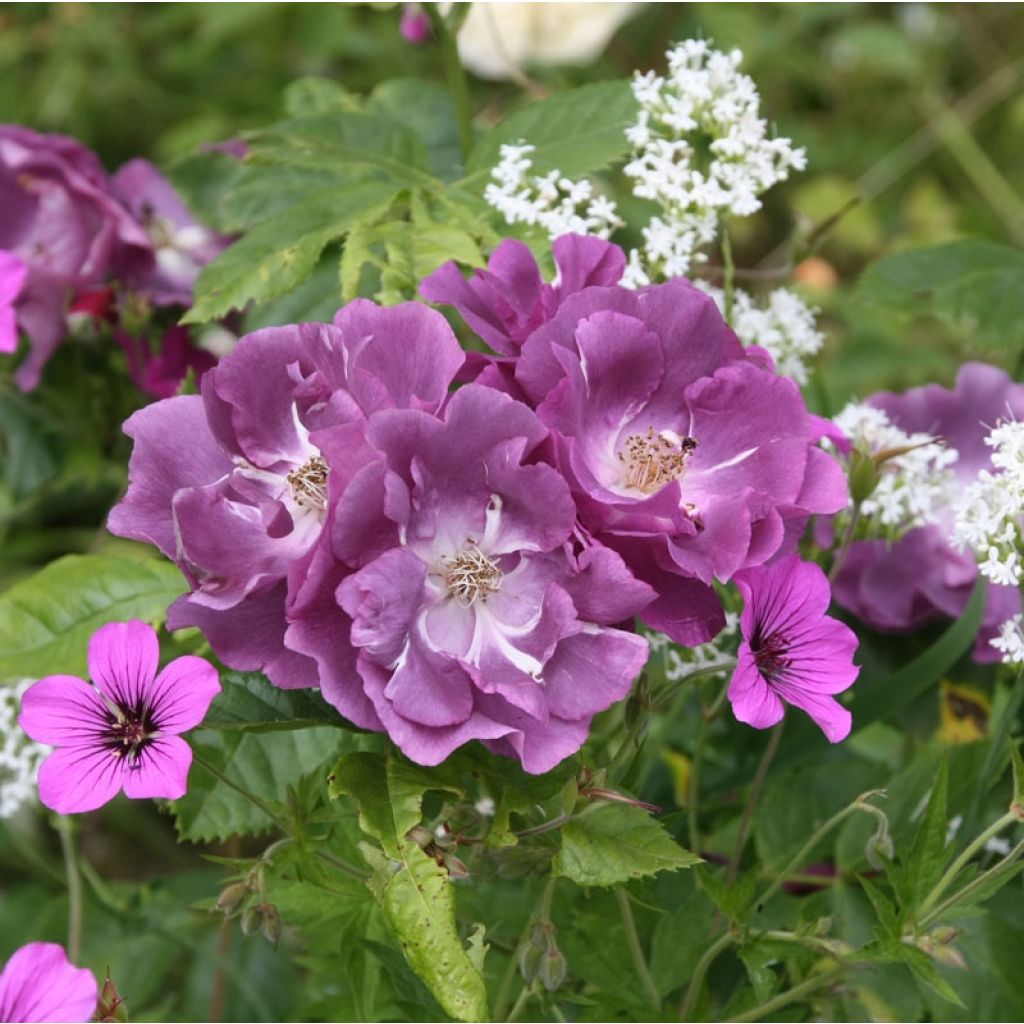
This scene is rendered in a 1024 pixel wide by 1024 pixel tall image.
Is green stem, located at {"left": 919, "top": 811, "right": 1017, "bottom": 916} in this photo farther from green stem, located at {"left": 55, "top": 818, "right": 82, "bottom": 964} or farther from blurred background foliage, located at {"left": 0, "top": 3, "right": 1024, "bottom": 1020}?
green stem, located at {"left": 55, "top": 818, "right": 82, "bottom": 964}

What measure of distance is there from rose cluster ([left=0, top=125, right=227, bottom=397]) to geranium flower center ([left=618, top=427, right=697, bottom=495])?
1.44 ft

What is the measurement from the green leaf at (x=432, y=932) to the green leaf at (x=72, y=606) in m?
0.31

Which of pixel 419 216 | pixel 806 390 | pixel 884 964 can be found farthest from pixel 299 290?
pixel 884 964

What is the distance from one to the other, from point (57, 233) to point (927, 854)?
0.79m

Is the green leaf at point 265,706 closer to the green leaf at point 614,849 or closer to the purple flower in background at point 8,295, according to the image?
the green leaf at point 614,849

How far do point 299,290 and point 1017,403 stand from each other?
1.64 feet

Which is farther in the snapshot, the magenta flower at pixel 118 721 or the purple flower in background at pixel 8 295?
the purple flower in background at pixel 8 295

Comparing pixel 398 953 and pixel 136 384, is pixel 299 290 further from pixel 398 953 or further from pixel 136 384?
pixel 398 953

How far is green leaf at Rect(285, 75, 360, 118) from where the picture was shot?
1161 mm

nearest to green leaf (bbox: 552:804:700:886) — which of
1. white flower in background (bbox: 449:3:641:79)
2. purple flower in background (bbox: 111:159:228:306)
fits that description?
purple flower in background (bbox: 111:159:228:306)

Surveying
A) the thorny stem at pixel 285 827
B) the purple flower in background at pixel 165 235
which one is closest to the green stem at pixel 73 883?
the thorny stem at pixel 285 827

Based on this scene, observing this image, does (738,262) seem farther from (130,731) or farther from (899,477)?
(130,731)

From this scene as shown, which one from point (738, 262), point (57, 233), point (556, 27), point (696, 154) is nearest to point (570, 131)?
point (696, 154)

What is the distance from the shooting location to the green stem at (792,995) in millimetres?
725
